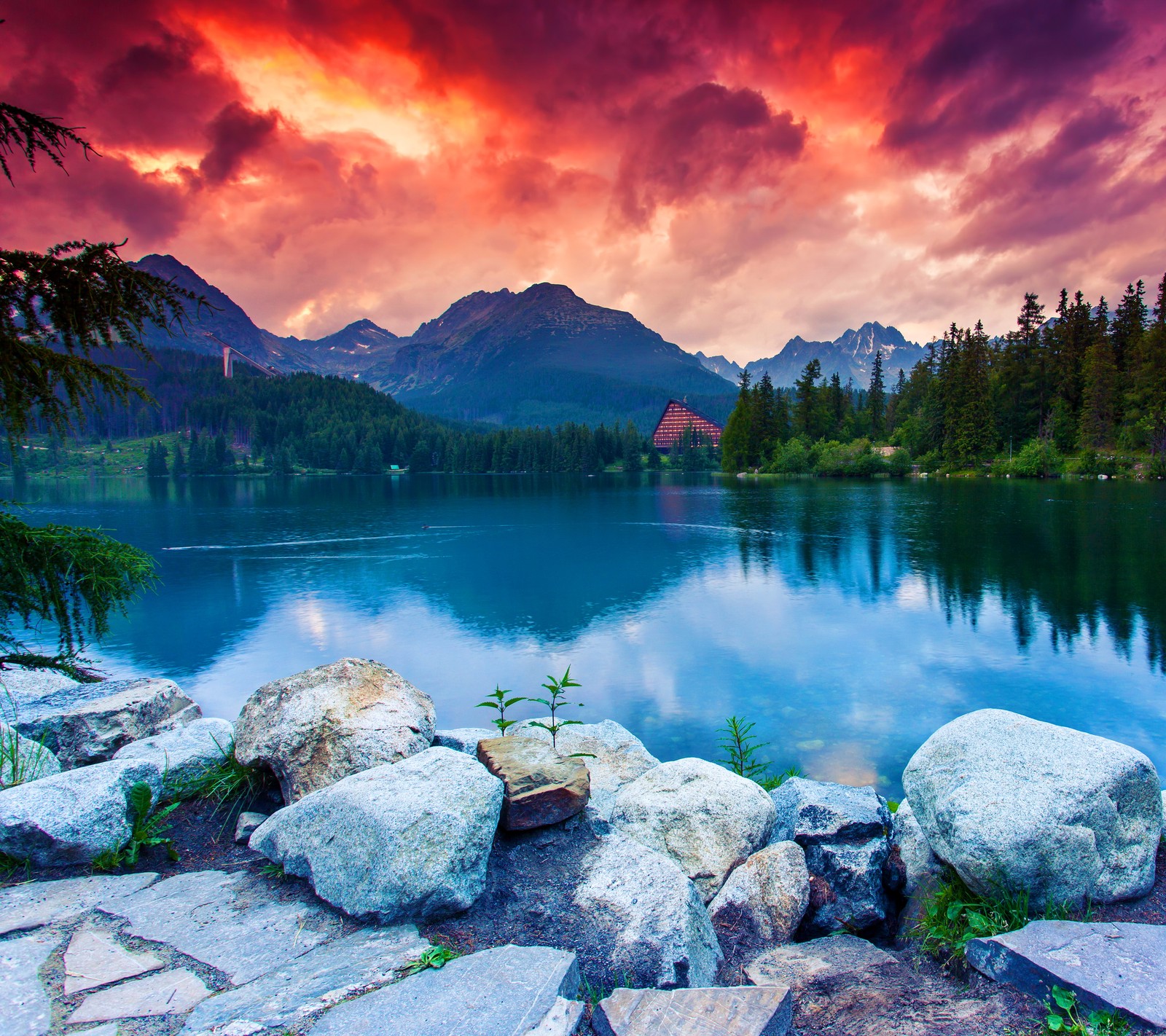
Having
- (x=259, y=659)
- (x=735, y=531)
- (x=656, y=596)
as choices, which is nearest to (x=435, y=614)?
(x=259, y=659)

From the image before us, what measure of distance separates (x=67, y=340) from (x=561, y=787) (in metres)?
6.56

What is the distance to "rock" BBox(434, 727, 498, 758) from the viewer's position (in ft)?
27.4

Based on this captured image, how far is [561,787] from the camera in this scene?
19.1ft

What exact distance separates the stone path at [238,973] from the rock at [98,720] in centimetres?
395

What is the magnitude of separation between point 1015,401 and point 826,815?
124 meters

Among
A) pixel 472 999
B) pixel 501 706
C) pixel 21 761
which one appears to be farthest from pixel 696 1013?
pixel 21 761

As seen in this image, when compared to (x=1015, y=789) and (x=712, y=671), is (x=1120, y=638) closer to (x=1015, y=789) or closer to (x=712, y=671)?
(x=712, y=671)

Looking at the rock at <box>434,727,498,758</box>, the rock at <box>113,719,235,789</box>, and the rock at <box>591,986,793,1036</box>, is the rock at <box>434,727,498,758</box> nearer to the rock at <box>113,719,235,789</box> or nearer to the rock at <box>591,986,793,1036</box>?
the rock at <box>113,719,235,789</box>

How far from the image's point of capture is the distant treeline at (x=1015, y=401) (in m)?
85.3

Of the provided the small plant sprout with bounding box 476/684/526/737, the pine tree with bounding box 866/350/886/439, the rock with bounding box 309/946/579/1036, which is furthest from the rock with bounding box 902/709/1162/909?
the pine tree with bounding box 866/350/886/439

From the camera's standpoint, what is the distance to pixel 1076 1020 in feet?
12.5

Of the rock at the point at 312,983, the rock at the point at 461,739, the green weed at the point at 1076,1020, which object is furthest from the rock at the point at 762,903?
the rock at the point at 461,739

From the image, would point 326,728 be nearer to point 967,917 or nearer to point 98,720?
point 98,720

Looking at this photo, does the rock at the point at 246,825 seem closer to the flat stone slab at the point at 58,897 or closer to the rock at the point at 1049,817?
the flat stone slab at the point at 58,897
